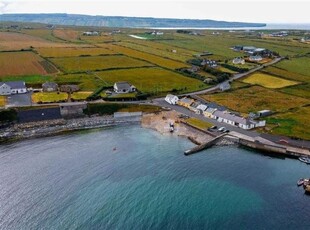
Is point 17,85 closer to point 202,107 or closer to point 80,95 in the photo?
point 80,95

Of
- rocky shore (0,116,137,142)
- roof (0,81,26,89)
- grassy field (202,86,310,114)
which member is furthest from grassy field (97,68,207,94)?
roof (0,81,26,89)

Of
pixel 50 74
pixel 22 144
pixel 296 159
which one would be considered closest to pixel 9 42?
pixel 50 74

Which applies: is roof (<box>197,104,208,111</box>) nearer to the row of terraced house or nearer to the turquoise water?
the row of terraced house

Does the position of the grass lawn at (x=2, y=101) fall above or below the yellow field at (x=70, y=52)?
below

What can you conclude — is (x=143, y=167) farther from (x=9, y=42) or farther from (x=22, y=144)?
(x=9, y=42)

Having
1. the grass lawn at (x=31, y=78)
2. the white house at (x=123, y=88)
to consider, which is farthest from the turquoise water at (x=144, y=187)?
the grass lawn at (x=31, y=78)

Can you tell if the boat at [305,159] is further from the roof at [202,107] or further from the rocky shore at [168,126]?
the roof at [202,107]
